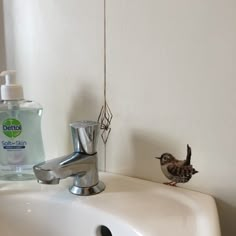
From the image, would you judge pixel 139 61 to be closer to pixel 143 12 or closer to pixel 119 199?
pixel 143 12

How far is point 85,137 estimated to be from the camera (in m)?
0.50

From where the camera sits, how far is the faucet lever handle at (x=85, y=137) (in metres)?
0.50

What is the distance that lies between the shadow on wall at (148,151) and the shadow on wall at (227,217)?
3.8 inches

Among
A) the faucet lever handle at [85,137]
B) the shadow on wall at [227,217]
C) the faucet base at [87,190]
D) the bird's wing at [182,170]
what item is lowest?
the shadow on wall at [227,217]

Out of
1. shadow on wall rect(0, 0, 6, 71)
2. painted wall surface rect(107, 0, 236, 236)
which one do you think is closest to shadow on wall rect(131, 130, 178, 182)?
painted wall surface rect(107, 0, 236, 236)

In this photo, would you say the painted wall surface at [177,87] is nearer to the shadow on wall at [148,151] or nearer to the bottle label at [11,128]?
the shadow on wall at [148,151]

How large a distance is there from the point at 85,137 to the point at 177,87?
0.52ft

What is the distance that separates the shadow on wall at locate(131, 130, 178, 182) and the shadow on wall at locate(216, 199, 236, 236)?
0.31 feet

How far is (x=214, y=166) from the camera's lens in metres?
0.49

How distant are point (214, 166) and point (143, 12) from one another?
0.85 feet

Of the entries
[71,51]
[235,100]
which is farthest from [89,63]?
[235,100]

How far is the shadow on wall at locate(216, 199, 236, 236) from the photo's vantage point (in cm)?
49

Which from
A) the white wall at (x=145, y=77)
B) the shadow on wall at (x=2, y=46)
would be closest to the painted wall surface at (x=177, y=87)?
the white wall at (x=145, y=77)

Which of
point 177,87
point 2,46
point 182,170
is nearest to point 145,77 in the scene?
point 177,87
